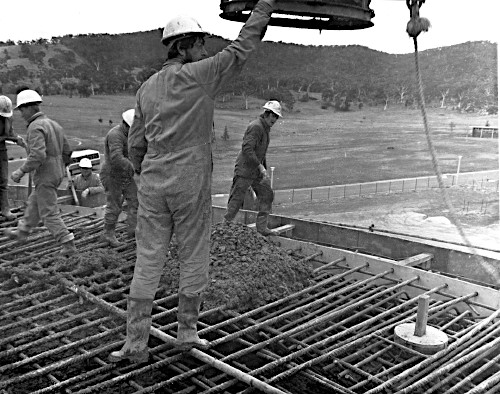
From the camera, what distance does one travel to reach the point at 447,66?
127 ft

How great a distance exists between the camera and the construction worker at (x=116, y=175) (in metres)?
4.93

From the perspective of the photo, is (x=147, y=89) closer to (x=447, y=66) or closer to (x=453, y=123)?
(x=447, y=66)

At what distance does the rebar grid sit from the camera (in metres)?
2.83

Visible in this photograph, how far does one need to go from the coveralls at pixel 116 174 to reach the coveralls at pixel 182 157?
211 centimetres

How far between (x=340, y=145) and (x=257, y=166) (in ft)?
119

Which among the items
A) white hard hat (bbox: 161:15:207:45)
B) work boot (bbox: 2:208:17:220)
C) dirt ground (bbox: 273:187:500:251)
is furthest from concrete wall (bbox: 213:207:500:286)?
dirt ground (bbox: 273:187:500:251)

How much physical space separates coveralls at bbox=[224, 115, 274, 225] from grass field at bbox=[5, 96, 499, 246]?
53.8ft

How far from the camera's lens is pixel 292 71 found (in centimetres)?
4175

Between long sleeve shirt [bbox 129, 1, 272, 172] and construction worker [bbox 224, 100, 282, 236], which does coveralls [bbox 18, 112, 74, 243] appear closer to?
construction worker [bbox 224, 100, 282, 236]

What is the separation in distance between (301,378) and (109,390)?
3.40ft

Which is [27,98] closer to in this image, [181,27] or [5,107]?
[5,107]

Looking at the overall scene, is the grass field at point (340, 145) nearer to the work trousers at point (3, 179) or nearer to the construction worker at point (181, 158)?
the work trousers at point (3, 179)

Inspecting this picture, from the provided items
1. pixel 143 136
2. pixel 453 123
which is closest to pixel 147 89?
pixel 143 136

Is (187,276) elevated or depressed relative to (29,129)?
depressed
